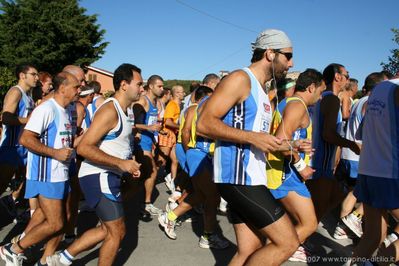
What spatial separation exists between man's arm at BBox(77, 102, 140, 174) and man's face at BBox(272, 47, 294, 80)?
1425 millimetres

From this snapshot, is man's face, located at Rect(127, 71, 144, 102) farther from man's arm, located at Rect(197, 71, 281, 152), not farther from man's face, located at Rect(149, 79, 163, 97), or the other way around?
man's face, located at Rect(149, 79, 163, 97)

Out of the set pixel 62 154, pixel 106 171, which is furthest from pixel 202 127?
pixel 62 154

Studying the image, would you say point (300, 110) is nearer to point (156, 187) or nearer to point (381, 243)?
point (381, 243)

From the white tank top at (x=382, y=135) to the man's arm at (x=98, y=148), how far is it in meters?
2.06

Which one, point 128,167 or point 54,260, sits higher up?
point 128,167

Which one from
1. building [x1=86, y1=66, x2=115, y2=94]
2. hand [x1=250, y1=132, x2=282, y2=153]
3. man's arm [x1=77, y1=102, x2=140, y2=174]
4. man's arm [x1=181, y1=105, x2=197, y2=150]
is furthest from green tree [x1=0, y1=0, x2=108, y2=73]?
hand [x1=250, y1=132, x2=282, y2=153]

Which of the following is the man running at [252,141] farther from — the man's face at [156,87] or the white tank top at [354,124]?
the man's face at [156,87]

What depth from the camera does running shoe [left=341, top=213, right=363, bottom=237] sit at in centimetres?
525

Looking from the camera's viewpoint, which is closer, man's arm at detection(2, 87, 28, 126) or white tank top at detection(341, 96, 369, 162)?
man's arm at detection(2, 87, 28, 126)

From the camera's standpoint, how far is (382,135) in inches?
134

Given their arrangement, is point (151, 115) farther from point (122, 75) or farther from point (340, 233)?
point (340, 233)

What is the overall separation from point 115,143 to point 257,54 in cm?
153

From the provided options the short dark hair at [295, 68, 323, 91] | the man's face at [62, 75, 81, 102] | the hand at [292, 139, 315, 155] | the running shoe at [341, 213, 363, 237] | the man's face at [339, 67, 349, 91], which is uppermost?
the man's face at [339, 67, 349, 91]

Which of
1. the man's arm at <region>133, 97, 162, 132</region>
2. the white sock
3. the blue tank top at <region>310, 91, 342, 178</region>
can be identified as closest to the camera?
the white sock
